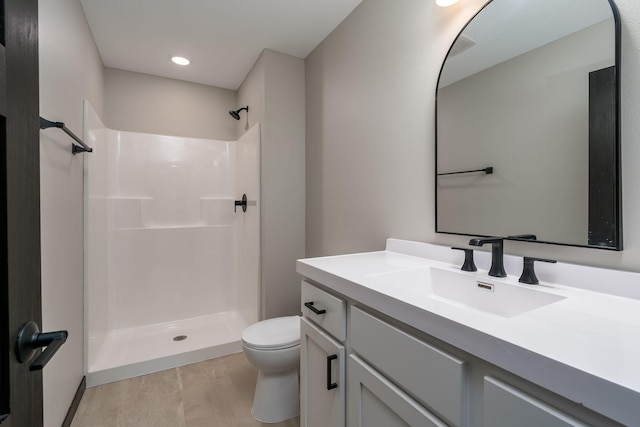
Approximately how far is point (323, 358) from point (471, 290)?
59cm

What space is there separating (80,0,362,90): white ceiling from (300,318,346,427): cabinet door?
1.85 metres

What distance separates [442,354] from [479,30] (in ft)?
3.96

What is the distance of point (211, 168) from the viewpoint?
298cm

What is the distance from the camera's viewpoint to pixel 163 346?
2359 mm

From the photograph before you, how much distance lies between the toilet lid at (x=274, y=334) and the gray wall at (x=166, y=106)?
2.15 m

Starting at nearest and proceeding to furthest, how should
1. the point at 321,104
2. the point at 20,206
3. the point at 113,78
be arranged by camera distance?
the point at 20,206, the point at 321,104, the point at 113,78

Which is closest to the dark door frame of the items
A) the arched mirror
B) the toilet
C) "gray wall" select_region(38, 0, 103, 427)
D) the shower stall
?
"gray wall" select_region(38, 0, 103, 427)

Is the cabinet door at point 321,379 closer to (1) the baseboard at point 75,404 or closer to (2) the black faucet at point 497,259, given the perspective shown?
(2) the black faucet at point 497,259

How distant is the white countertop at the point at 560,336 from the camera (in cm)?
40

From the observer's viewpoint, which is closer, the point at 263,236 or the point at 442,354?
the point at 442,354

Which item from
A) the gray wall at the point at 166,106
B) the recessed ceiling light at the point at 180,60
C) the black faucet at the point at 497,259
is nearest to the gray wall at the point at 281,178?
the recessed ceiling light at the point at 180,60

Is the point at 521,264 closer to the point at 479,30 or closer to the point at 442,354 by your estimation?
the point at 442,354

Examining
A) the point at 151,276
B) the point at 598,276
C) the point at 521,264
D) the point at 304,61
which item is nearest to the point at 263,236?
the point at 151,276

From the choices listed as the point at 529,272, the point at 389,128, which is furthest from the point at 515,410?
the point at 389,128
